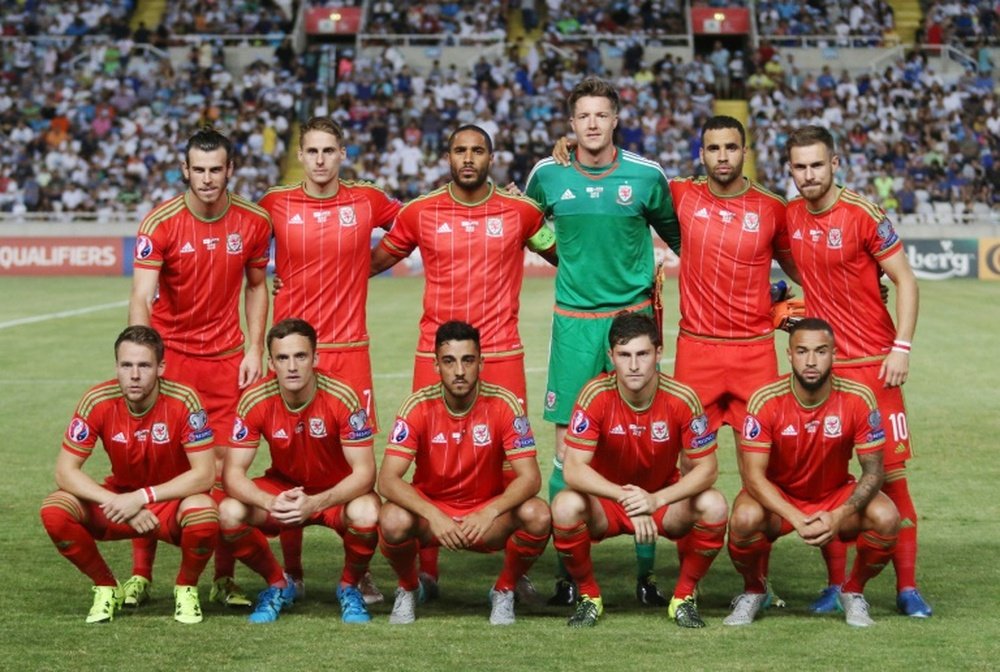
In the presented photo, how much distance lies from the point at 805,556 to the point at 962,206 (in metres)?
24.4

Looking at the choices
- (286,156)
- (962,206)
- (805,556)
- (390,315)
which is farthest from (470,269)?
(286,156)

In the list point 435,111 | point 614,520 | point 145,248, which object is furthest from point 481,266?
point 435,111

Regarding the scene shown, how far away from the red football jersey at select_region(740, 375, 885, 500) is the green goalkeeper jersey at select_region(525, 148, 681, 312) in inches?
47.1

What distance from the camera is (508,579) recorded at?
707 cm

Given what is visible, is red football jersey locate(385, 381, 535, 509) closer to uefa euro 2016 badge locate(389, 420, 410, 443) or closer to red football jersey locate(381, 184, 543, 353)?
uefa euro 2016 badge locate(389, 420, 410, 443)

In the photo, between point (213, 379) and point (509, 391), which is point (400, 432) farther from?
point (213, 379)

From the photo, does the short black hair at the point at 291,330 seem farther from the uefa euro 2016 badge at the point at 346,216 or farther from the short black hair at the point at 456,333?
the uefa euro 2016 badge at the point at 346,216

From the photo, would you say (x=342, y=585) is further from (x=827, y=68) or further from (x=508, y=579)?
(x=827, y=68)

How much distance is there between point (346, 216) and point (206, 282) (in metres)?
0.82

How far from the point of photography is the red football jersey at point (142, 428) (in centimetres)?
707

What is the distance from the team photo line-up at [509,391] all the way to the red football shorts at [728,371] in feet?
0.04

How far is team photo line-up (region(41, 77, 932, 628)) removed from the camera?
695 cm

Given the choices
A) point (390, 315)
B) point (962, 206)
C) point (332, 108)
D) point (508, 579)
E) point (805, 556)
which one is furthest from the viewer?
point (332, 108)

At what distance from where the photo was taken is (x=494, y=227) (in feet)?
25.9
